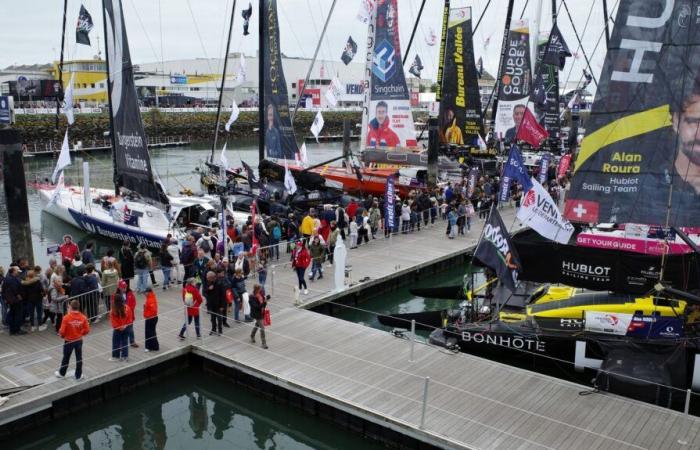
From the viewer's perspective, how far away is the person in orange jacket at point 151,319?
11594 mm

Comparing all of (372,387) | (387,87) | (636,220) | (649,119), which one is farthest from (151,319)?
(387,87)

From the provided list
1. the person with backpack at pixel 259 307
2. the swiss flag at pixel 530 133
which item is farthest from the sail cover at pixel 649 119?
the swiss flag at pixel 530 133

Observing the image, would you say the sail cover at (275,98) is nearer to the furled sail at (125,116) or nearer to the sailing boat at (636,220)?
the furled sail at (125,116)

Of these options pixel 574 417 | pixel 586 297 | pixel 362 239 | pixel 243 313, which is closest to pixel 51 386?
pixel 243 313

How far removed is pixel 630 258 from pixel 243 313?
26.6 feet

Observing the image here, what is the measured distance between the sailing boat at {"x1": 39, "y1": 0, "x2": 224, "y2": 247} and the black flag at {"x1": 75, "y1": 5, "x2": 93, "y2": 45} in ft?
18.1

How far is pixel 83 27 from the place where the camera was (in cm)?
2411

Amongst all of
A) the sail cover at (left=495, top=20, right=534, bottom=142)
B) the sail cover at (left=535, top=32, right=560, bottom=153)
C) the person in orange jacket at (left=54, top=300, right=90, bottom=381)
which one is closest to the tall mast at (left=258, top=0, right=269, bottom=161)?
the sail cover at (left=495, top=20, right=534, bottom=142)

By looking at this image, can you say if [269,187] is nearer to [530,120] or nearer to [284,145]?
[284,145]

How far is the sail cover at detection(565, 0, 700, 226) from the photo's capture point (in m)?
10.4

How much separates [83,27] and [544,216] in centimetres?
2011

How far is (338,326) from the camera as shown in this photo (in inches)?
550

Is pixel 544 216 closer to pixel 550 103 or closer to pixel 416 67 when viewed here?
pixel 550 103

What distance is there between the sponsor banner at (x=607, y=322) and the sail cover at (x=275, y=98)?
16.5m
